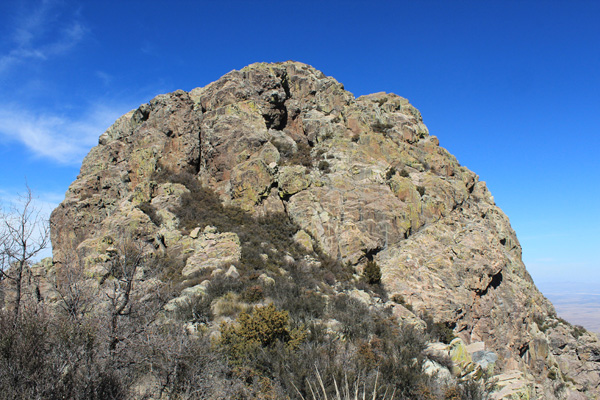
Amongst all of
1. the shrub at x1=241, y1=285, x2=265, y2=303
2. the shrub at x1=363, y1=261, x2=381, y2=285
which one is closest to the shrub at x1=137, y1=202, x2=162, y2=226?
the shrub at x1=241, y1=285, x2=265, y2=303

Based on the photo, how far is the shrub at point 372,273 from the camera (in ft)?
61.0

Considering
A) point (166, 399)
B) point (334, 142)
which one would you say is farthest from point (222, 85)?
point (166, 399)

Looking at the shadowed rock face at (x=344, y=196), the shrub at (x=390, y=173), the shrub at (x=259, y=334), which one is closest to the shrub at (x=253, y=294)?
the shrub at (x=259, y=334)

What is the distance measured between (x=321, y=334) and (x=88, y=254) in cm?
1353

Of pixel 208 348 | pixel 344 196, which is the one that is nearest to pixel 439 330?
pixel 344 196

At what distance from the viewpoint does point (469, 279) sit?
19344 millimetres

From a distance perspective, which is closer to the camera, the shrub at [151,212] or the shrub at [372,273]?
the shrub at [372,273]

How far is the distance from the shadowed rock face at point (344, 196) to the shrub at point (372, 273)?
54 cm

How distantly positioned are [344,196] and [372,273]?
5.85m

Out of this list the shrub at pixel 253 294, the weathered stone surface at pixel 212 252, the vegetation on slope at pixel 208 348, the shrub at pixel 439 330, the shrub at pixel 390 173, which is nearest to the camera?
the vegetation on slope at pixel 208 348

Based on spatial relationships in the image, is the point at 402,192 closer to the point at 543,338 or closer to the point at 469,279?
the point at 469,279

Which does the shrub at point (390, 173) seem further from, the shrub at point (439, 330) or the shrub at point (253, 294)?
the shrub at point (253, 294)

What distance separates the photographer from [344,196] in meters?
22.1

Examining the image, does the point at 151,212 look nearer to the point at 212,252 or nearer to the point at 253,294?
the point at 212,252
